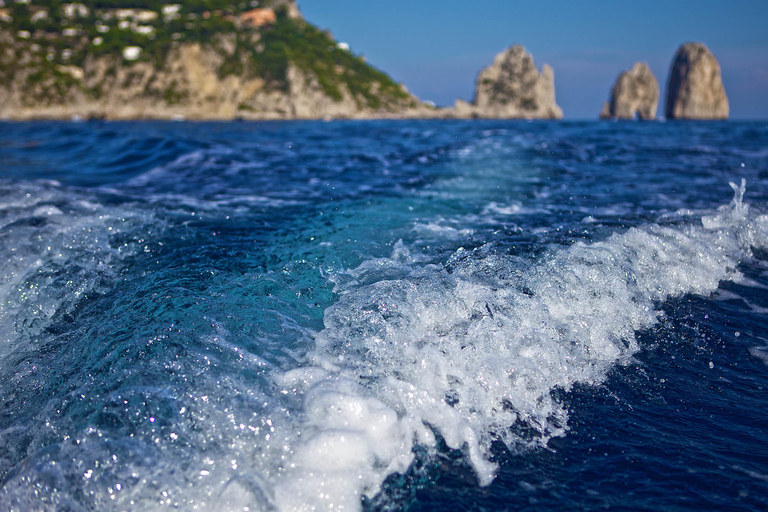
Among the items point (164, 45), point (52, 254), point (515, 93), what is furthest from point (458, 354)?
point (515, 93)

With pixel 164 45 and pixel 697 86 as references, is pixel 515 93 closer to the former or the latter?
pixel 697 86

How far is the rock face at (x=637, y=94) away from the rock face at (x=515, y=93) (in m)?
15.1

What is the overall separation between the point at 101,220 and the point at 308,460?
408 centimetres

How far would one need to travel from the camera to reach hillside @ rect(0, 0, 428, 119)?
56.1 metres

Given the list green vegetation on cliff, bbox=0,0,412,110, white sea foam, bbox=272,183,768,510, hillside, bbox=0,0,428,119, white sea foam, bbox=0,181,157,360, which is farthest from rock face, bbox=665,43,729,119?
white sea foam, bbox=0,181,157,360

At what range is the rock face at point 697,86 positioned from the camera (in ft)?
273

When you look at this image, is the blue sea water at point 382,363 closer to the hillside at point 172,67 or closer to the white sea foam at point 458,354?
the white sea foam at point 458,354

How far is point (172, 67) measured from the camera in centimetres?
5972

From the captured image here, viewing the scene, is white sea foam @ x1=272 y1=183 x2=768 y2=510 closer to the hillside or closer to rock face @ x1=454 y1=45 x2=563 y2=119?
the hillside

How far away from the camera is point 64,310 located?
2938 mm

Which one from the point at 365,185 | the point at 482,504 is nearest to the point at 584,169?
the point at 365,185

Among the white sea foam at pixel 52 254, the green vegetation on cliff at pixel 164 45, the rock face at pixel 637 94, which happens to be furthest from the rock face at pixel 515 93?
the white sea foam at pixel 52 254

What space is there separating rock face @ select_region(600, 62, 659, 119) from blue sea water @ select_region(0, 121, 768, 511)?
108138 millimetres

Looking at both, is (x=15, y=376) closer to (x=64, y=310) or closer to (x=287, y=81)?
(x=64, y=310)
